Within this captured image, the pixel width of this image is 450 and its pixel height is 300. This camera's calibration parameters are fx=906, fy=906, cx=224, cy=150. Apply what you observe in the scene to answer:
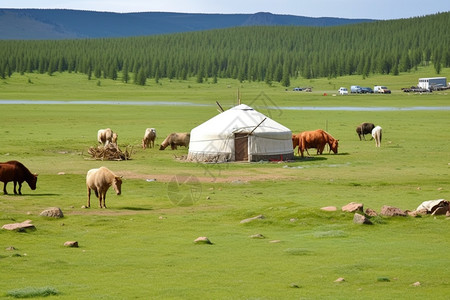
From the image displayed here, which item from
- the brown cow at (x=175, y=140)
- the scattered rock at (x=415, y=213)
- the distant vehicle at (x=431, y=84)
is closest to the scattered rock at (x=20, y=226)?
the scattered rock at (x=415, y=213)

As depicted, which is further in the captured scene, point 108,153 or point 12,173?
point 108,153

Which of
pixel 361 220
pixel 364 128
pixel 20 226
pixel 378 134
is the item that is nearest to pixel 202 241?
pixel 361 220

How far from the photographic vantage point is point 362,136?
51375 mm

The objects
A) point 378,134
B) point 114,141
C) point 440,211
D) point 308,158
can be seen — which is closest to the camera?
point 440,211

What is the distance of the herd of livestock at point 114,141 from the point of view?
23906 mm

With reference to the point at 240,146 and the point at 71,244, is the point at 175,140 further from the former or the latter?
the point at 71,244

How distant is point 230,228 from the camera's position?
20547 millimetres

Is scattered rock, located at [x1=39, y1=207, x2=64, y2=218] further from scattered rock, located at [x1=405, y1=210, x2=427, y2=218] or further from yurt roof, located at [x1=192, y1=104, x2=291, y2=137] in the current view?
yurt roof, located at [x1=192, y1=104, x2=291, y2=137]

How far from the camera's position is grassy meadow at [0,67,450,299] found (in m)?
14.2

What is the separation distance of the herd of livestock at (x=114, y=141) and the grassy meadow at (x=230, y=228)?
20.5 inches

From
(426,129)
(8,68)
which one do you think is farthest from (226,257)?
(8,68)

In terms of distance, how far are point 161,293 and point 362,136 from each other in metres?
39.0

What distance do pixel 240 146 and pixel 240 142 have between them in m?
0.18

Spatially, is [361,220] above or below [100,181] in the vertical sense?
below
